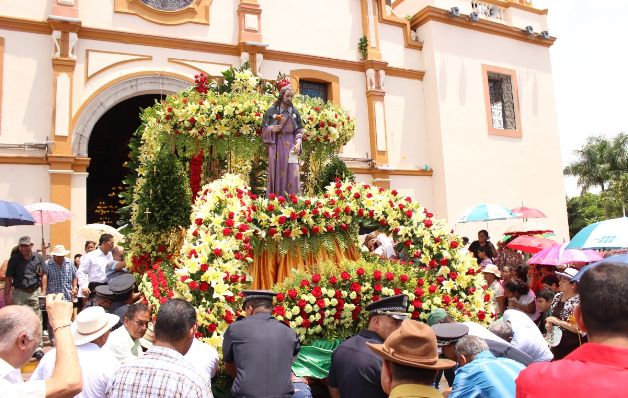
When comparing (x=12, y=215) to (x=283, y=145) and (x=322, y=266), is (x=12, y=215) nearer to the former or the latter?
(x=283, y=145)

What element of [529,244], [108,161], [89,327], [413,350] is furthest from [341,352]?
[108,161]

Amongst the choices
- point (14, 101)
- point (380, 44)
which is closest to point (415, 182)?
point (380, 44)

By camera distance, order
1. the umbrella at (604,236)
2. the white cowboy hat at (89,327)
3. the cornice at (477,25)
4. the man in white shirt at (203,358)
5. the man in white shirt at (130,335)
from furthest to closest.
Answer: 1. the cornice at (477,25)
2. the umbrella at (604,236)
3. the man in white shirt at (130,335)
4. the man in white shirt at (203,358)
5. the white cowboy hat at (89,327)

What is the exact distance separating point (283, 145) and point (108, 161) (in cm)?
1453

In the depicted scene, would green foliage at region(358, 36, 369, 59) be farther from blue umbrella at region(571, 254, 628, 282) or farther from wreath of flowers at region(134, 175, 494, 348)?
blue umbrella at region(571, 254, 628, 282)

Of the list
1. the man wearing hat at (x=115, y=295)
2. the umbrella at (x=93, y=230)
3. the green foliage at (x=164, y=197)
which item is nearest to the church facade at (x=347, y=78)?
the umbrella at (x=93, y=230)

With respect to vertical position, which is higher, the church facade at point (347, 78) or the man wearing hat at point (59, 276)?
the church facade at point (347, 78)

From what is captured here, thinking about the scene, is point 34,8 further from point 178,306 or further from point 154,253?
point 178,306

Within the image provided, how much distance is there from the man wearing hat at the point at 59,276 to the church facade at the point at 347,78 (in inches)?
147

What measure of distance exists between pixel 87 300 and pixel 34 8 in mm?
7506

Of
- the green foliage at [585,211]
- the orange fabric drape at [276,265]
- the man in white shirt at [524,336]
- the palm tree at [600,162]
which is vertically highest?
the palm tree at [600,162]

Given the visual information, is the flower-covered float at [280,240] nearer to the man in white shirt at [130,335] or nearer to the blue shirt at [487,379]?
the man in white shirt at [130,335]

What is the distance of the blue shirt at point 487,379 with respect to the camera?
9.22 feet

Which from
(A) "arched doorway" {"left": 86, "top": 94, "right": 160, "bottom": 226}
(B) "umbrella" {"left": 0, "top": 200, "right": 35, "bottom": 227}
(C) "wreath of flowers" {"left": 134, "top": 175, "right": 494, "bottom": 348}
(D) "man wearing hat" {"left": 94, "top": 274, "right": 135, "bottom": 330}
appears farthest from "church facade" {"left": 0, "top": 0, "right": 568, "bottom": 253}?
(C) "wreath of flowers" {"left": 134, "top": 175, "right": 494, "bottom": 348}
